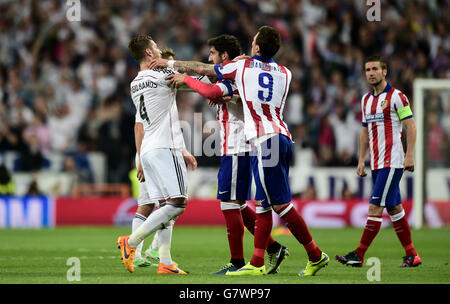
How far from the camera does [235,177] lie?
7992 mm

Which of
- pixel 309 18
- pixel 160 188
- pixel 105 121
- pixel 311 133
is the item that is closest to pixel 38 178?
pixel 105 121

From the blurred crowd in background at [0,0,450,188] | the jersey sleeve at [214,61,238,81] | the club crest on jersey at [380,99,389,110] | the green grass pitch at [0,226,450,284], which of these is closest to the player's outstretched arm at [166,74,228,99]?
the jersey sleeve at [214,61,238,81]

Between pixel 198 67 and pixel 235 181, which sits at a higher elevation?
pixel 198 67

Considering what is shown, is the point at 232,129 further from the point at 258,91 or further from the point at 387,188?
the point at 387,188

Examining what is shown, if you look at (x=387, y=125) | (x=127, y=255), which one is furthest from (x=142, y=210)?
(x=387, y=125)

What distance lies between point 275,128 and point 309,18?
1363cm

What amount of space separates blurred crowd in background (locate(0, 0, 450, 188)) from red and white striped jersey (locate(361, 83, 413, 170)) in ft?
27.9

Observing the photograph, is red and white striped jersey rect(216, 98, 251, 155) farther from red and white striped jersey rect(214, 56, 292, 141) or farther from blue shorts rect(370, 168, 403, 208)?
blue shorts rect(370, 168, 403, 208)

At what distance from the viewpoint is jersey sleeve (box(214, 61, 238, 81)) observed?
7613 mm

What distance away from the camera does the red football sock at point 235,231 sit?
7.99 metres

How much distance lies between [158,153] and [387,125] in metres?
2.91

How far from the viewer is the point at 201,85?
761 cm

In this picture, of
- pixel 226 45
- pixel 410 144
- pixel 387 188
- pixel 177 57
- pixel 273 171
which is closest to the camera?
pixel 273 171
